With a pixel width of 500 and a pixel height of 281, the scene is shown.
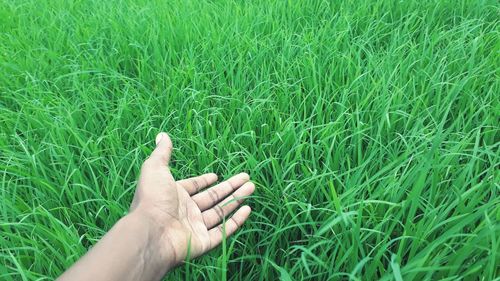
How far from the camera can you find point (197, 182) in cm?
146

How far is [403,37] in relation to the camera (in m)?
2.21

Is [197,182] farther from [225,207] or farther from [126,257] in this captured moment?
[126,257]

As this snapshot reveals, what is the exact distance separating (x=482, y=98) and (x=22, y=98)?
2156 mm

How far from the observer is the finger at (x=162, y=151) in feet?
4.58

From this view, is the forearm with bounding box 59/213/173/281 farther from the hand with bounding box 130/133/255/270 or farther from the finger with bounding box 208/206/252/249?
the finger with bounding box 208/206/252/249

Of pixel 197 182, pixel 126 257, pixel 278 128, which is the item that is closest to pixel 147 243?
pixel 126 257

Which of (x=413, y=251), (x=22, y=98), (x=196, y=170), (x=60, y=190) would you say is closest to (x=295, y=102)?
(x=196, y=170)

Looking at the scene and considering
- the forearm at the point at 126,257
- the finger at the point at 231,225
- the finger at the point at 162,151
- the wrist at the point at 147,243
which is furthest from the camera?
the finger at the point at 162,151

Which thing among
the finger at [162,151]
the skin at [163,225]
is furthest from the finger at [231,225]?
the finger at [162,151]

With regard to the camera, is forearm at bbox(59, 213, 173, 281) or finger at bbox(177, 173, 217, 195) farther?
finger at bbox(177, 173, 217, 195)

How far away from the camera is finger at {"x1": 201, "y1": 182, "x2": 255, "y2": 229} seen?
138 cm

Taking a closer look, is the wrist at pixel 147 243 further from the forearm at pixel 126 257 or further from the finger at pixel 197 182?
the finger at pixel 197 182

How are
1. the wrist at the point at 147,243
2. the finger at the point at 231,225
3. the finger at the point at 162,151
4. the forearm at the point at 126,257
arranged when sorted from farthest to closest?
1. the finger at the point at 162,151
2. the finger at the point at 231,225
3. the wrist at the point at 147,243
4. the forearm at the point at 126,257

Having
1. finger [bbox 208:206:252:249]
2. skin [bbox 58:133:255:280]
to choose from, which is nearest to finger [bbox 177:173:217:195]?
skin [bbox 58:133:255:280]
